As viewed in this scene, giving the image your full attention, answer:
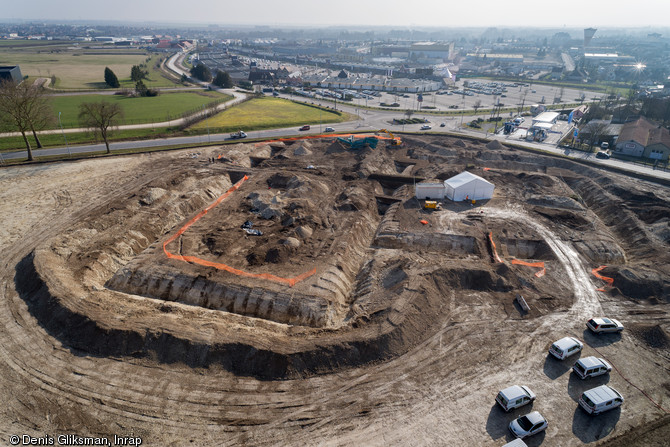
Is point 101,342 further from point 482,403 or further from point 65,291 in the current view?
point 482,403

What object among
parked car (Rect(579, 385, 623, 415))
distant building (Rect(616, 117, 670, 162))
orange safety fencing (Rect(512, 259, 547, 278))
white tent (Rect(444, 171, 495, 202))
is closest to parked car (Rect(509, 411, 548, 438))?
parked car (Rect(579, 385, 623, 415))

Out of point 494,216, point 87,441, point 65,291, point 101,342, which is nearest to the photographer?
point 87,441

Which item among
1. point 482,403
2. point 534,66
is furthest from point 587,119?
point 534,66

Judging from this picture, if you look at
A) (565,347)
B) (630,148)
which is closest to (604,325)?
(565,347)

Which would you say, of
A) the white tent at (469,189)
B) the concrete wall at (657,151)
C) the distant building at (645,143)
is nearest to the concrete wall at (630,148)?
the distant building at (645,143)

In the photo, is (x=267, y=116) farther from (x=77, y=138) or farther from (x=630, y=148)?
(x=630, y=148)

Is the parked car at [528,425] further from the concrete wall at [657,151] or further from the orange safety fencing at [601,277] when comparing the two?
the concrete wall at [657,151]
